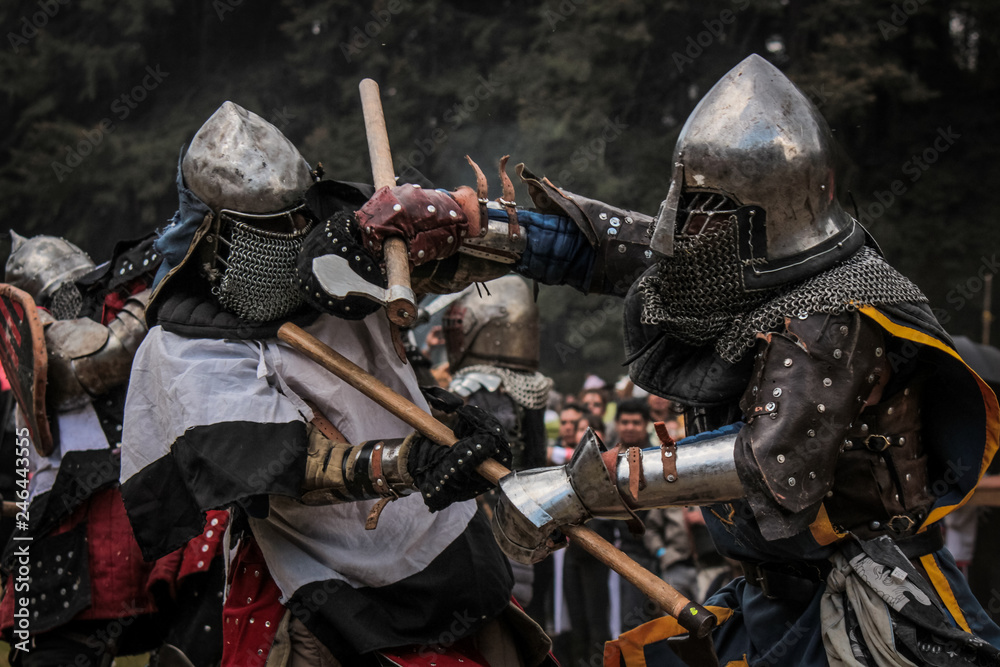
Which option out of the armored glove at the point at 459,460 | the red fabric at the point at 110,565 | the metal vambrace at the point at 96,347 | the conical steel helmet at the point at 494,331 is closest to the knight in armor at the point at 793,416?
the armored glove at the point at 459,460

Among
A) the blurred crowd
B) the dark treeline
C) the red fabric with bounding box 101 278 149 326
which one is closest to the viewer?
the red fabric with bounding box 101 278 149 326

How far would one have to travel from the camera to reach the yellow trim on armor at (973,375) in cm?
248

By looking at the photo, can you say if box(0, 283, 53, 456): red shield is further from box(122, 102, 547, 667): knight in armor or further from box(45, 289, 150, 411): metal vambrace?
box(122, 102, 547, 667): knight in armor

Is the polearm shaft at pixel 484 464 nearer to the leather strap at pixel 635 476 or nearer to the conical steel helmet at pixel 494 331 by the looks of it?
the leather strap at pixel 635 476

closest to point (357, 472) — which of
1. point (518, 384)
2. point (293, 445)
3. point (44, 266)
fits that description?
A: point (293, 445)

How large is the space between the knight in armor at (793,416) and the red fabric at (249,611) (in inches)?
33.8

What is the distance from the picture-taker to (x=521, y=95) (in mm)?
13992

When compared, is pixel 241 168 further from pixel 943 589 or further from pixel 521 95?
pixel 521 95

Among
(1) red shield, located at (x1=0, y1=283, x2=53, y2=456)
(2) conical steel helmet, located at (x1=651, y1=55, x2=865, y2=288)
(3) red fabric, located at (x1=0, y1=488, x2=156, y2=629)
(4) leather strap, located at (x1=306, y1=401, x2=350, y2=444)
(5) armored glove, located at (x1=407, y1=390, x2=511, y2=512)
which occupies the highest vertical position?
(2) conical steel helmet, located at (x1=651, y1=55, x2=865, y2=288)

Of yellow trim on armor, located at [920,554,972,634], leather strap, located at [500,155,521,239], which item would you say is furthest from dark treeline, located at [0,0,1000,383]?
yellow trim on armor, located at [920,554,972,634]

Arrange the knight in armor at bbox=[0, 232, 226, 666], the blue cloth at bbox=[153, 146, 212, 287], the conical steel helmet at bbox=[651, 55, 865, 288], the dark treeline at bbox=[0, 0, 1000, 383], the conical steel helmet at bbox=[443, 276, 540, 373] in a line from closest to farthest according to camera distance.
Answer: the conical steel helmet at bbox=[651, 55, 865, 288], the blue cloth at bbox=[153, 146, 212, 287], the knight in armor at bbox=[0, 232, 226, 666], the conical steel helmet at bbox=[443, 276, 540, 373], the dark treeline at bbox=[0, 0, 1000, 383]

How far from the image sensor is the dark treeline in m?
12.0

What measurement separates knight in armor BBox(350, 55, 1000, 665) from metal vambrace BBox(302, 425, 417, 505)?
0.33m

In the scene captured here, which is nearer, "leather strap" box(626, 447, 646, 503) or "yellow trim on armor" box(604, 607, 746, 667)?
"leather strap" box(626, 447, 646, 503)
